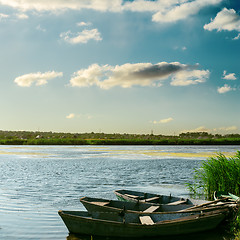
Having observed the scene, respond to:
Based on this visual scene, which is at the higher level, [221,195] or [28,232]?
[221,195]

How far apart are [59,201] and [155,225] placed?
6.76 meters

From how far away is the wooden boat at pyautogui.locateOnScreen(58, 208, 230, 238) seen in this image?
8758 millimetres

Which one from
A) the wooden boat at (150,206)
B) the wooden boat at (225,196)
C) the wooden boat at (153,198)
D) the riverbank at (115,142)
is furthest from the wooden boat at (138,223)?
the riverbank at (115,142)

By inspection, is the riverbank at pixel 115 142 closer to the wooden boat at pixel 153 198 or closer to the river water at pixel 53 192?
the river water at pixel 53 192

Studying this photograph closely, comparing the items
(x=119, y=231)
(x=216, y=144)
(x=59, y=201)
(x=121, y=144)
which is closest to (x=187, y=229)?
(x=119, y=231)

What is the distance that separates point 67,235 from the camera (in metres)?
9.52

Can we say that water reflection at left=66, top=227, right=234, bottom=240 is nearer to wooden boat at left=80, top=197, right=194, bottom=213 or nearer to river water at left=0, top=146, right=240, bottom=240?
river water at left=0, top=146, right=240, bottom=240

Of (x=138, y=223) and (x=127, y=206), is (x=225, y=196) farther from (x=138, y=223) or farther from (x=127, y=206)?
(x=138, y=223)

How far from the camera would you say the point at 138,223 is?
9.29m

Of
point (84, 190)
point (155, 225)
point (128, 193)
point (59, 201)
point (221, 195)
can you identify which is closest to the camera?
point (155, 225)

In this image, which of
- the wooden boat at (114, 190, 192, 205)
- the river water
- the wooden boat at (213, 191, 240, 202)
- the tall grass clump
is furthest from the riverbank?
the wooden boat at (213, 191, 240, 202)

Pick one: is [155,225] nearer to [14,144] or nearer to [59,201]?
[59,201]

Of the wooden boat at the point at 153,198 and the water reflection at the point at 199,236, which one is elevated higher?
the wooden boat at the point at 153,198

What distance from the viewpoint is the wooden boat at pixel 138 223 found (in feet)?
28.7
